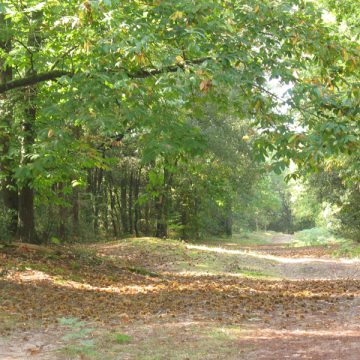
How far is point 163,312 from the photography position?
29.1 ft

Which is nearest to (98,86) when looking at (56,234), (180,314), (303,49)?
(303,49)

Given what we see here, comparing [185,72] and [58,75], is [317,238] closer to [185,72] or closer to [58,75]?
[58,75]

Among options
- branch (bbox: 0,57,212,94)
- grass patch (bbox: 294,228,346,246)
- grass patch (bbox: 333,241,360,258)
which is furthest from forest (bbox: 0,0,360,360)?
grass patch (bbox: 294,228,346,246)

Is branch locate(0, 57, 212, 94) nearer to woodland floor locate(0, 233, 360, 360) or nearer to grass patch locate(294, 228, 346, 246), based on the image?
woodland floor locate(0, 233, 360, 360)

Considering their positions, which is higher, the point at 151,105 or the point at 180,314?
the point at 151,105

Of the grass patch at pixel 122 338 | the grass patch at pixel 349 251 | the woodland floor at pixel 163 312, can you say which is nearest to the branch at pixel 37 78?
the woodland floor at pixel 163 312

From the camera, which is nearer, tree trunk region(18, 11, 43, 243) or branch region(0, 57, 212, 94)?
branch region(0, 57, 212, 94)

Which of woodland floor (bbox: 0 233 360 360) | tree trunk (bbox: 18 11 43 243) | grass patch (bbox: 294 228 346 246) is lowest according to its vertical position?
grass patch (bbox: 294 228 346 246)

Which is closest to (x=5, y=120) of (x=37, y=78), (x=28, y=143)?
(x=28, y=143)

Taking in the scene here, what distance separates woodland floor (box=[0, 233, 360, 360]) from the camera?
6281mm

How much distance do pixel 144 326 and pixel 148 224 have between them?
88.0 ft

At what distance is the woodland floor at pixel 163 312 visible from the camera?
20.6 ft

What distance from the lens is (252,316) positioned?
28.2 feet

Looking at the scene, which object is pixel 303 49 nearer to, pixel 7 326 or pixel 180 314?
pixel 180 314
